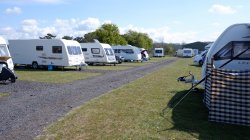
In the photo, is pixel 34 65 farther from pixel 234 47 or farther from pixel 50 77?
pixel 234 47

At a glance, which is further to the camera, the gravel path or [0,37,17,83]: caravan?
[0,37,17,83]: caravan

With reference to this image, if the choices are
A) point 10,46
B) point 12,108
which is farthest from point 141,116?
point 10,46

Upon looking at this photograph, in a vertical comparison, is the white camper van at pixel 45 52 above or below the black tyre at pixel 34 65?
above

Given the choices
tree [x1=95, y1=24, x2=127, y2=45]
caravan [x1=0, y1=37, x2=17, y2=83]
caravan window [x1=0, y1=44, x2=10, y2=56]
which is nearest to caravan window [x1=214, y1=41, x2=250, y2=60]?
caravan [x1=0, y1=37, x2=17, y2=83]

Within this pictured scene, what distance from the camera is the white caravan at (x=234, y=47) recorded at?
358 inches

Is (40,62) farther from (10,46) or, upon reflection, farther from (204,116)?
(204,116)

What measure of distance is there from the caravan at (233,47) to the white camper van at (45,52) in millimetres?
16450

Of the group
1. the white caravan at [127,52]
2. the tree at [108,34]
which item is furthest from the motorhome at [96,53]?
the tree at [108,34]

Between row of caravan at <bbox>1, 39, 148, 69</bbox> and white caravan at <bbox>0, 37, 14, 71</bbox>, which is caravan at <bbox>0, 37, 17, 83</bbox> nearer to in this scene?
white caravan at <bbox>0, 37, 14, 71</bbox>

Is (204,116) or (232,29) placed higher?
(232,29)

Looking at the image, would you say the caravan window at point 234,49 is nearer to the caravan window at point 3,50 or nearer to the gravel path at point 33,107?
the gravel path at point 33,107

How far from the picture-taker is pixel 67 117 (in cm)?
788

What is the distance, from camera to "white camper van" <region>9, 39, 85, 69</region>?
81.1ft

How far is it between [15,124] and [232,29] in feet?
20.2
